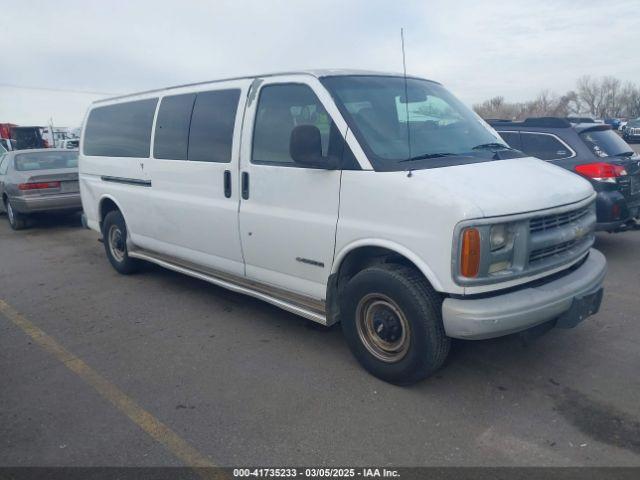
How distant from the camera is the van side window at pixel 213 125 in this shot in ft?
15.8

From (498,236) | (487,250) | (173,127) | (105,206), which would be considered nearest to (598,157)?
(498,236)

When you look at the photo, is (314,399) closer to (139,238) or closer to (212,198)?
(212,198)

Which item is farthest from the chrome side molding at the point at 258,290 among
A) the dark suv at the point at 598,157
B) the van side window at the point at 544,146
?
the van side window at the point at 544,146

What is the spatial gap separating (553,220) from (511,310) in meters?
0.74

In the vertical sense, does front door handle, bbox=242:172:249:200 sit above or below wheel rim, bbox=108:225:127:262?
above

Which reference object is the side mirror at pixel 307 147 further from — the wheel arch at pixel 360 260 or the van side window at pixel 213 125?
the van side window at pixel 213 125

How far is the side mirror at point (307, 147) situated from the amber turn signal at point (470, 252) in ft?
3.83

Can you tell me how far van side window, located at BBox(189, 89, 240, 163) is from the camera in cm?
481

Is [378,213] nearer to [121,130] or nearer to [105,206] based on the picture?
[121,130]

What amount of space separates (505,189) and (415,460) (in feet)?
5.74

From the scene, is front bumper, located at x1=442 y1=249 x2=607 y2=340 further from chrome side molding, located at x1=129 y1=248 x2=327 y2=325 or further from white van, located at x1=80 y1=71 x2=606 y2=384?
chrome side molding, located at x1=129 y1=248 x2=327 y2=325

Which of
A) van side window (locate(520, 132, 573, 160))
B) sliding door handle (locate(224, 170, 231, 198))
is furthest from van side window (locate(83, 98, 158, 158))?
van side window (locate(520, 132, 573, 160))

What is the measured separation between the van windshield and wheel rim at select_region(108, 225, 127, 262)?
12.7 feet

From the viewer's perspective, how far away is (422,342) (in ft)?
11.5
